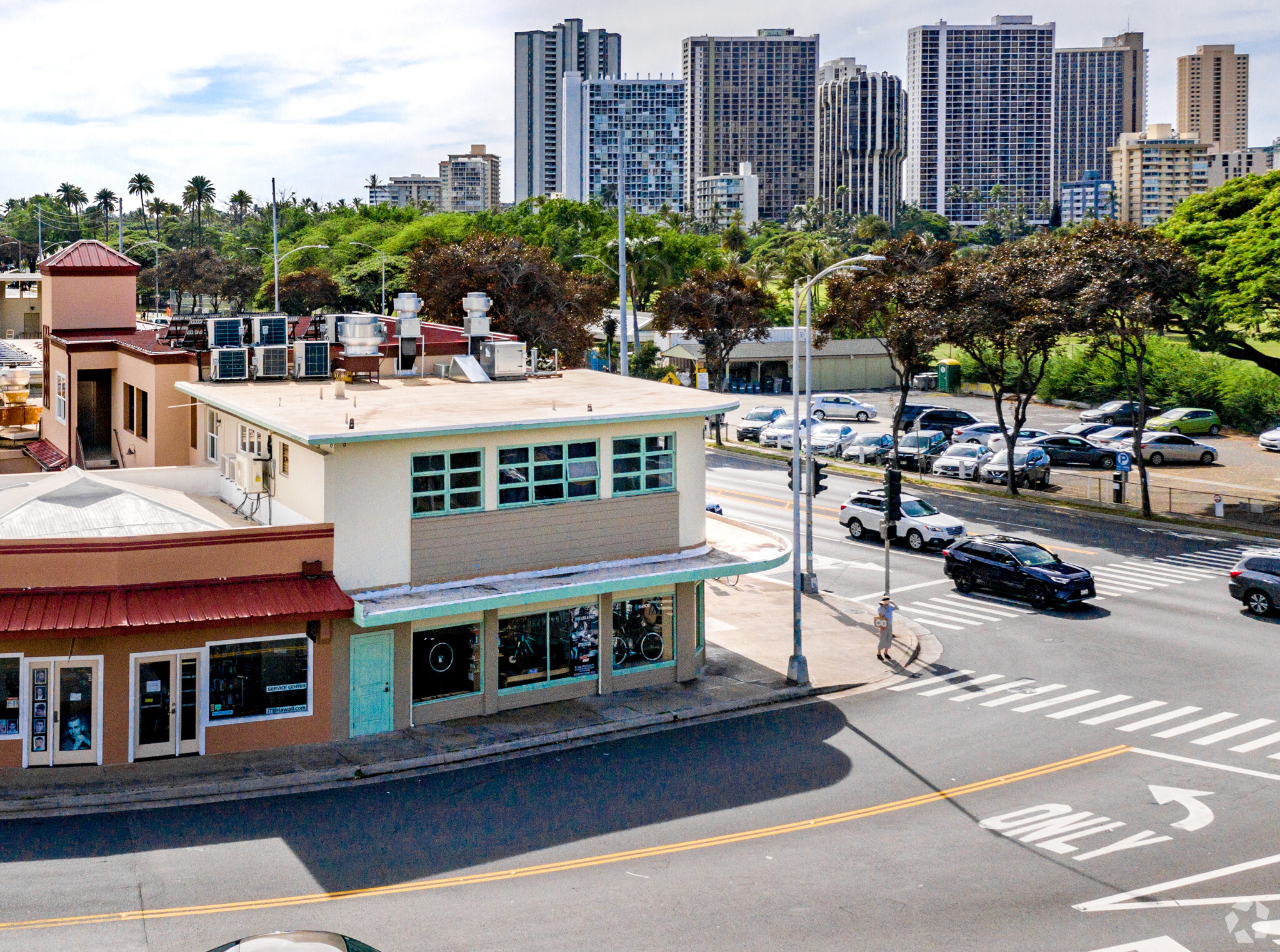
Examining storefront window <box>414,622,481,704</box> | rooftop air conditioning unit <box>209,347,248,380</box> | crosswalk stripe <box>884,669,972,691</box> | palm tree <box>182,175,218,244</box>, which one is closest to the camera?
storefront window <box>414,622,481,704</box>

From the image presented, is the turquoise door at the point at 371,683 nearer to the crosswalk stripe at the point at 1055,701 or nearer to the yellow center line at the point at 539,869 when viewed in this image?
the yellow center line at the point at 539,869

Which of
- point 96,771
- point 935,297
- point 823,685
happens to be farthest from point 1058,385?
point 96,771

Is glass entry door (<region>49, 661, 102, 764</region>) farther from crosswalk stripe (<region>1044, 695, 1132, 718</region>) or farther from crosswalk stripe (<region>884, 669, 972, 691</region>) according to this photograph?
crosswalk stripe (<region>1044, 695, 1132, 718</region>)

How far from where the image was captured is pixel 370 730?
25203 millimetres

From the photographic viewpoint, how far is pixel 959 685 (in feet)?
96.8

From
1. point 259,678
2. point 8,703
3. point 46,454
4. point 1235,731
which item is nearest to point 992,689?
point 1235,731

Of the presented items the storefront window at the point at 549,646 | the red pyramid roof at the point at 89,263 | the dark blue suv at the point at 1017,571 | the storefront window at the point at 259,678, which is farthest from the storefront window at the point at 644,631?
the red pyramid roof at the point at 89,263

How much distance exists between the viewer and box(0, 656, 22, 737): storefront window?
23.0m

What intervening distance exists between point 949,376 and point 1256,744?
69659 mm

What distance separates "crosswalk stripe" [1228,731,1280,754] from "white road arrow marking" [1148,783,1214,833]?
8.65ft

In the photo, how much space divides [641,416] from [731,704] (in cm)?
633

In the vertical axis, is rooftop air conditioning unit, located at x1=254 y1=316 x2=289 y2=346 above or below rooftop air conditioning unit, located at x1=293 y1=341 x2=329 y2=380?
above

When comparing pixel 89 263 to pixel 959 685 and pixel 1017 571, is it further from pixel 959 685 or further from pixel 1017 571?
pixel 1017 571

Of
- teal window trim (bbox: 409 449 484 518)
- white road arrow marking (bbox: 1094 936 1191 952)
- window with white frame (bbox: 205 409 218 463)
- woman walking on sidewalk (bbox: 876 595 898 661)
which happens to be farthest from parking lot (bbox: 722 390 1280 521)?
white road arrow marking (bbox: 1094 936 1191 952)
